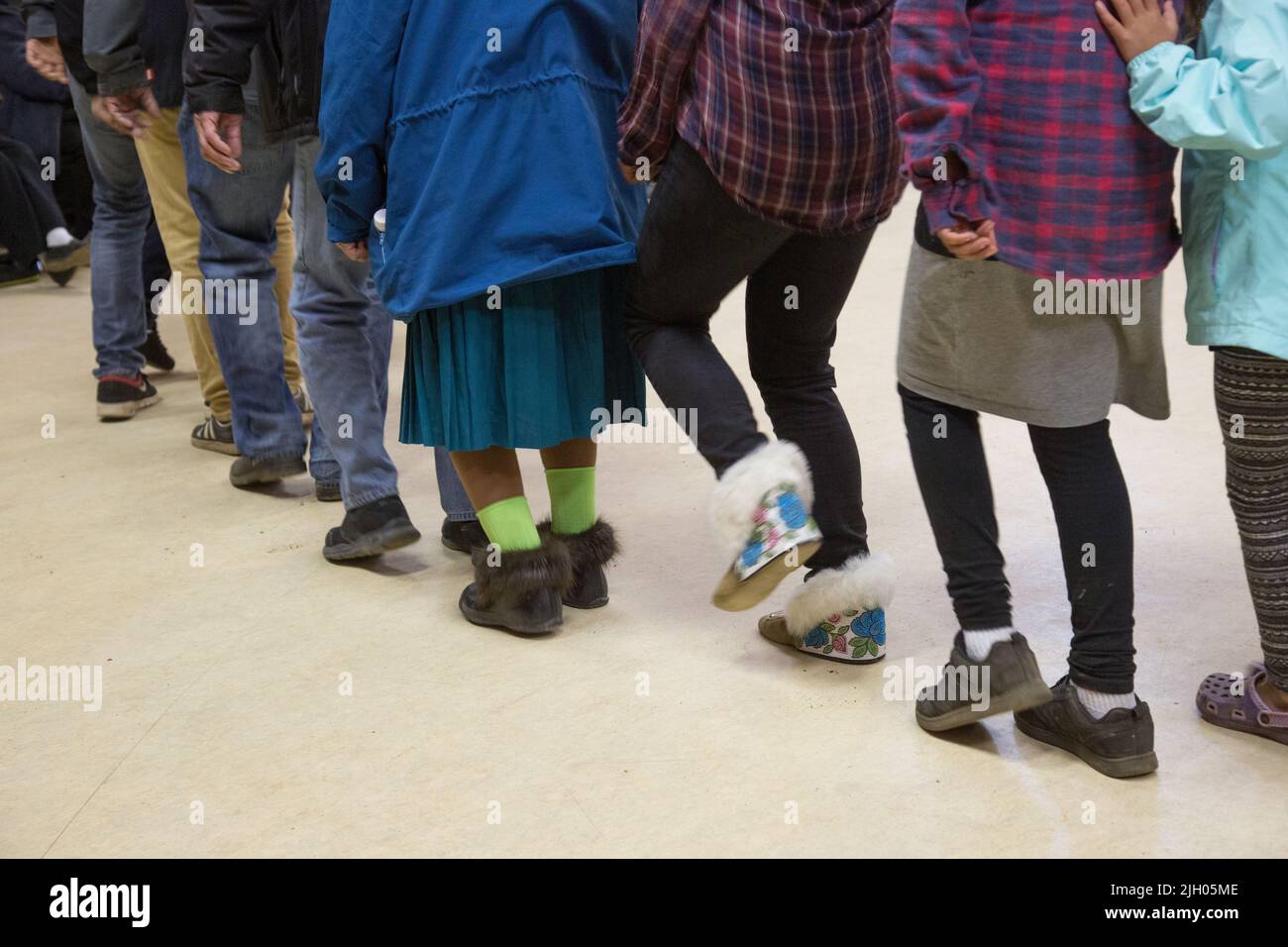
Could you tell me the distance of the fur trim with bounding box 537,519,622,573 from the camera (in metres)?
2.06

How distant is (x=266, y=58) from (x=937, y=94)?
134 cm

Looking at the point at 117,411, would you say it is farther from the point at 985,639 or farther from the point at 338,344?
the point at 985,639

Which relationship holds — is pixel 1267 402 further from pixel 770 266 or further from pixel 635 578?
pixel 635 578

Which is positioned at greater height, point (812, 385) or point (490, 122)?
point (490, 122)

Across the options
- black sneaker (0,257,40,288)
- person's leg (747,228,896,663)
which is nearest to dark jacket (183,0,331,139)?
person's leg (747,228,896,663)

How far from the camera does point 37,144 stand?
16.1ft

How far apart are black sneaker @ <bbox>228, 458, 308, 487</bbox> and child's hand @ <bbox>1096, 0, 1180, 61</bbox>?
1801 mm

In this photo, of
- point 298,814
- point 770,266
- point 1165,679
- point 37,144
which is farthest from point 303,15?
point 37,144

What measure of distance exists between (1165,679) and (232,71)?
5.68ft

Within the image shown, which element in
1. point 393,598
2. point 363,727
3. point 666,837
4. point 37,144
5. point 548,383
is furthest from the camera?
point 37,144

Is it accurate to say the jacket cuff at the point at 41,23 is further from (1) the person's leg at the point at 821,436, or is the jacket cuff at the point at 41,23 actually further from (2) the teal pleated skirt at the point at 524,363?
(1) the person's leg at the point at 821,436

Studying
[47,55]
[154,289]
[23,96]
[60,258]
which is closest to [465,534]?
[154,289]

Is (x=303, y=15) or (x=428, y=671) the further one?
(x=303, y=15)

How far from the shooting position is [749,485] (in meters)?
1.65
